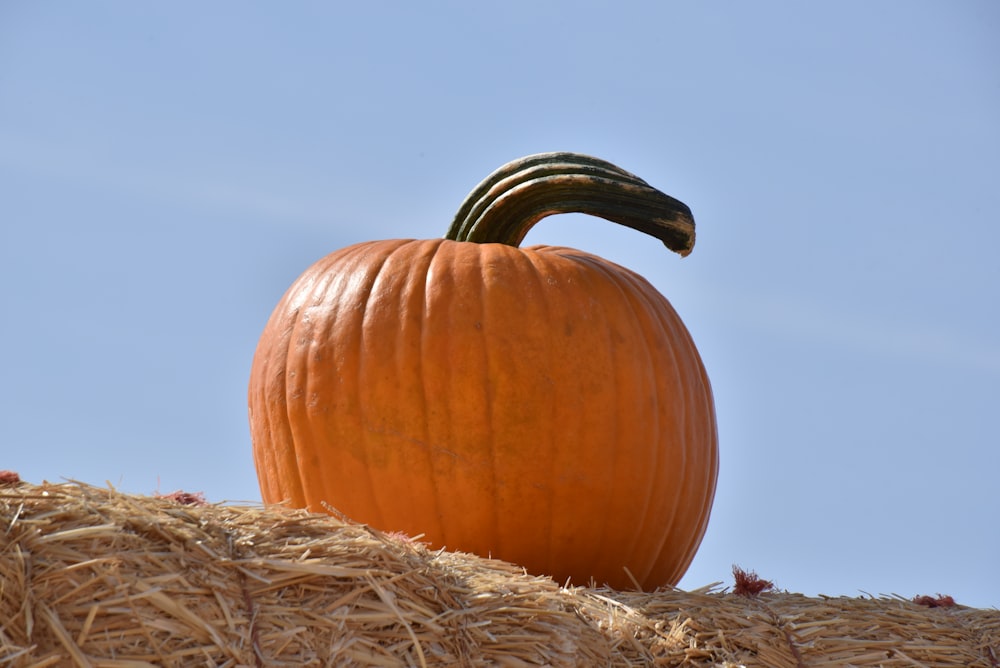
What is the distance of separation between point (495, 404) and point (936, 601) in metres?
1.41

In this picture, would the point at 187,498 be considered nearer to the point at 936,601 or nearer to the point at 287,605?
the point at 287,605

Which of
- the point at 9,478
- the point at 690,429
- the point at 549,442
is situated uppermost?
the point at 690,429

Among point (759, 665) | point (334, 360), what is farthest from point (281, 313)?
point (759, 665)

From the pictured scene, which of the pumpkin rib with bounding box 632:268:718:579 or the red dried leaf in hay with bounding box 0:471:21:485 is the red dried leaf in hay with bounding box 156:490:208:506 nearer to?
the red dried leaf in hay with bounding box 0:471:21:485

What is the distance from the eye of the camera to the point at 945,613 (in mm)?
3070

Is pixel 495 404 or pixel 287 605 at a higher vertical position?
pixel 495 404

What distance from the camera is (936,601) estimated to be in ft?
10.6

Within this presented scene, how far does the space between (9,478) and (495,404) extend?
4.57 feet

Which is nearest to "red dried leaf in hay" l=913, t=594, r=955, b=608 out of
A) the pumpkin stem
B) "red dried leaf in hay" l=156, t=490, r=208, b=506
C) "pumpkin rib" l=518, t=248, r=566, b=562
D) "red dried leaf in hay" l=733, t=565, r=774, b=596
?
"red dried leaf in hay" l=733, t=565, r=774, b=596

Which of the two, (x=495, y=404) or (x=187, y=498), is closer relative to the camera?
(x=187, y=498)

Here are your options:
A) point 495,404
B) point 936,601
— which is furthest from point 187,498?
point 936,601

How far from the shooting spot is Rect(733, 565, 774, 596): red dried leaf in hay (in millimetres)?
3121

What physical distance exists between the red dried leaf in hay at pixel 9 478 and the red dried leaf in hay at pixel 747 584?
191 centimetres

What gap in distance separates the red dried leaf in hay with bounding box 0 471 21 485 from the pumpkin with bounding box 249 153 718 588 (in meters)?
1.19
